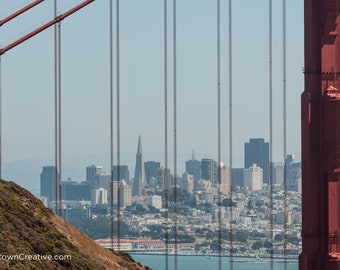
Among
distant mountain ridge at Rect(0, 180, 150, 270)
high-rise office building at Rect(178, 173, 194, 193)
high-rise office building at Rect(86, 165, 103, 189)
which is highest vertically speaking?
high-rise office building at Rect(86, 165, 103, 189)

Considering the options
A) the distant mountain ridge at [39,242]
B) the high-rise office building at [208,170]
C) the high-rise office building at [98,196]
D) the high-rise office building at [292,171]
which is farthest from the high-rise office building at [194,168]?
the distant mountain ridge at [39,242]

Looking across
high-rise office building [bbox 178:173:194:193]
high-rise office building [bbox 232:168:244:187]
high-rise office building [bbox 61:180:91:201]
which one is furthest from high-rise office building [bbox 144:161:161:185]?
Answer: high-rise office building [bbox 232:168:244:187]

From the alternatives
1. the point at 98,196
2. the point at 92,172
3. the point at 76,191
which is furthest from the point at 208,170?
the point at 92,172

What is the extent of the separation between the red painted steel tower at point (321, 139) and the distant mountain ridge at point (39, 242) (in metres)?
3.77

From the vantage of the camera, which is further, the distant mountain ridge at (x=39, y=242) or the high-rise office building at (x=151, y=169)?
the high-rise office building at (x=151, y=169)

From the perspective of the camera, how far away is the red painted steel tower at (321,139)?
2638 centimetres

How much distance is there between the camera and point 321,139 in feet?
88.2

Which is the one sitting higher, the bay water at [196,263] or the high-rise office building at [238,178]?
the high-rise office building at [238,178]

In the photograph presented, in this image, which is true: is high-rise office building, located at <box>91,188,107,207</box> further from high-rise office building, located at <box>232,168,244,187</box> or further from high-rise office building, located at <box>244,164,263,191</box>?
high-rise office building, located at <box>244,164,263,191</box>

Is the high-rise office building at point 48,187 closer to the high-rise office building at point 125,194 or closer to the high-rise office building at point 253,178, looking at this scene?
the high-rise office building at point 125,194

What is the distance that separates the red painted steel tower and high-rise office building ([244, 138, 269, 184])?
280 feet

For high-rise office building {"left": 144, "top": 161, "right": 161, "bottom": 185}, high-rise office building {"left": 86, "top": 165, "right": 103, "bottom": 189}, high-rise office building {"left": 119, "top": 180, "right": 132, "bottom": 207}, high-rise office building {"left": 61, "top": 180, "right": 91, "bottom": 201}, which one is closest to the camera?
high-rise office building {"left": 119, "top": 180, "right": 132, "bottom": 207}

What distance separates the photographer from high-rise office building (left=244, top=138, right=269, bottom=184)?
11397 cm

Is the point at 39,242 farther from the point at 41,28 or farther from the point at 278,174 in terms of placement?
the point at 278,174
